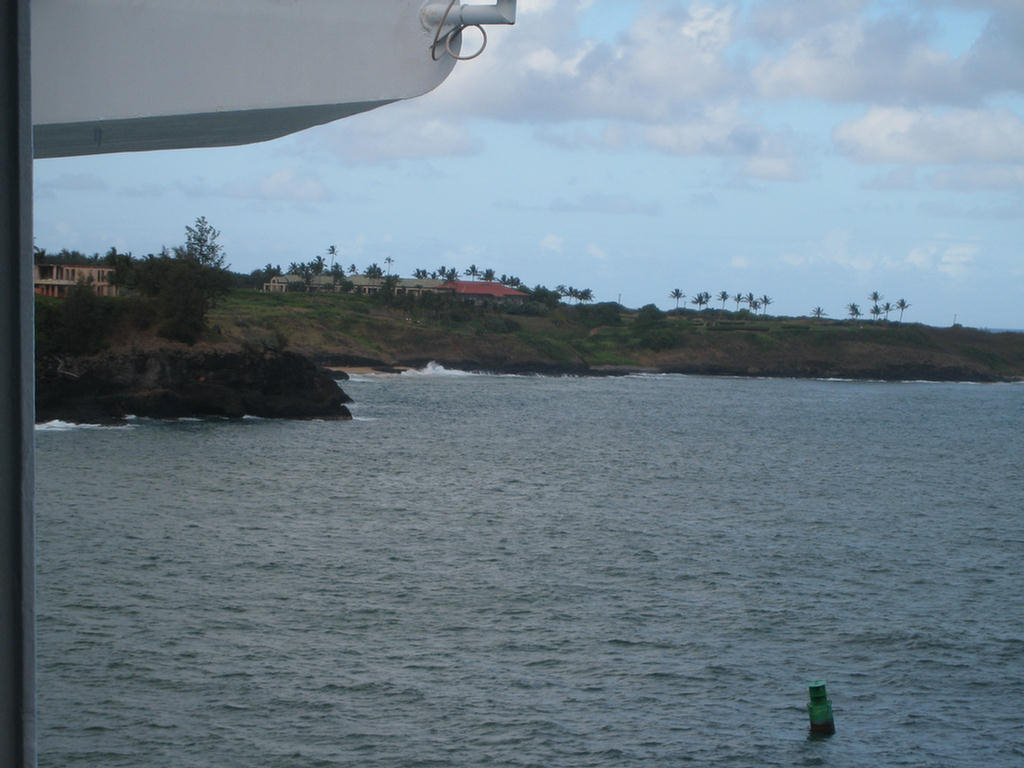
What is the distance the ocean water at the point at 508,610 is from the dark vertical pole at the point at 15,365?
13006mm

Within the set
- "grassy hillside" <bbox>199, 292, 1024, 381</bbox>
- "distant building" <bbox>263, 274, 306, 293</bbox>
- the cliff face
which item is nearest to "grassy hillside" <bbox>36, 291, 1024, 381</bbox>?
"grassy hillside" <bbox>199, 292, 1024, 381</bbox>

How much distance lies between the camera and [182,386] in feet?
181

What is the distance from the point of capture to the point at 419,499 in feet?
118

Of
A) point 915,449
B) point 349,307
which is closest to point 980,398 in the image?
point 915,449

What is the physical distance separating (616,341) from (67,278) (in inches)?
3133

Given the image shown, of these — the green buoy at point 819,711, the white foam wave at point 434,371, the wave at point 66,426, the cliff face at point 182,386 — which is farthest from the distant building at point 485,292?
the green buoy at point 819,711

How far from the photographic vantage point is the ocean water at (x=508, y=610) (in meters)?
15.0

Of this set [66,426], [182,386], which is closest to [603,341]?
[182,386]

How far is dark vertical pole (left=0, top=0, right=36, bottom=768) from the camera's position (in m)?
1.68

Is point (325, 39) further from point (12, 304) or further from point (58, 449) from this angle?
point (58, 449)

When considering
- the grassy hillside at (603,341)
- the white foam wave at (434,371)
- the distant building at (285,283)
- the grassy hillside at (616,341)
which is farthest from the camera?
the distant building at (285,283)

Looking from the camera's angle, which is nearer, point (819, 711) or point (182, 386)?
point (819, 711)

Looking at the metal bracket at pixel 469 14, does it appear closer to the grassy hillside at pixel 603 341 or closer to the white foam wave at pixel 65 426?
the white foam wave at pixel 65 426

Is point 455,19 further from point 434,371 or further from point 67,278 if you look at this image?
point 434,371
